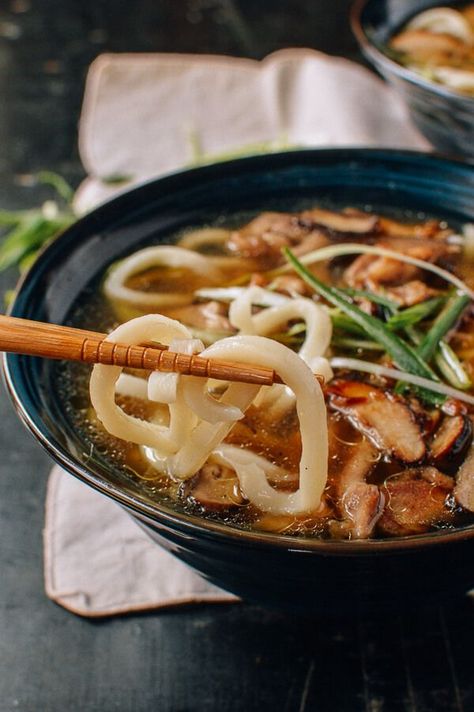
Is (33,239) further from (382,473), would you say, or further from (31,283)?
(382,473)

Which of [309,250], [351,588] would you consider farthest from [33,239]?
[351,588]

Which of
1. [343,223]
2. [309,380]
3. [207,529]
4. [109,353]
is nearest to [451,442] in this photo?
[309,380]

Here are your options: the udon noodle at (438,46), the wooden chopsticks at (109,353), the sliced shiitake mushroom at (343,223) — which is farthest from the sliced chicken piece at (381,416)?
the udon noodle at (438,46)

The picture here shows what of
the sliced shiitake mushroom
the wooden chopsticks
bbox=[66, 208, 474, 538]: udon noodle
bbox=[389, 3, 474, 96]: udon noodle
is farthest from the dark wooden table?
bbox=[389, 3, 474, 96]: udon noodle

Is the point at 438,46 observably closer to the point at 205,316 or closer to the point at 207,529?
the point at 205,316

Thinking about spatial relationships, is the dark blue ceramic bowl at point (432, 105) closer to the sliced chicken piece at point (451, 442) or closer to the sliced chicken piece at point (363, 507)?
the sliced chicken piece at point (451, 442)

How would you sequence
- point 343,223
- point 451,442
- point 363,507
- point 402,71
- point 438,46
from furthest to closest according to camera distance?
point 438,46 < point 402,71 < point 343,223 < point 451,442 < point 363,507
